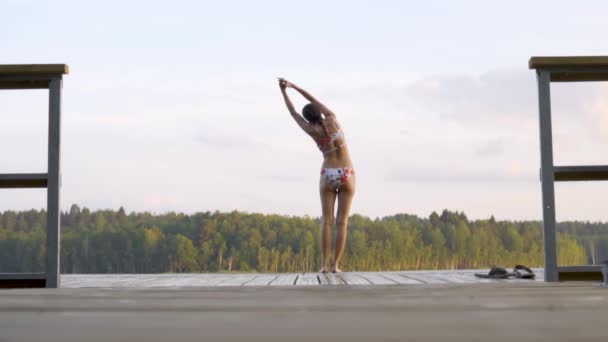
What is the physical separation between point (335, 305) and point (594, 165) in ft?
7.58

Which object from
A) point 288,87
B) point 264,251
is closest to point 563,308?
point 288,87

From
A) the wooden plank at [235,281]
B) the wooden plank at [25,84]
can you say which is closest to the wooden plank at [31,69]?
the wooden plank at [25,84]

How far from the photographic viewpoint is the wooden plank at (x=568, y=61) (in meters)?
2.75

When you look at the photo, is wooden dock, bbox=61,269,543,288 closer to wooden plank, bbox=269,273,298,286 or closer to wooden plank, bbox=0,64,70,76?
wooden plank, bbox=269,273,298,286

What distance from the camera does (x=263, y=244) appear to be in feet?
18.2

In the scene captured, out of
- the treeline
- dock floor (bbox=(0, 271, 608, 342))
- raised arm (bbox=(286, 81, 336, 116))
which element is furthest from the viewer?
the treeline

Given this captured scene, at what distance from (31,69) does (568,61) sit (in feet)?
7.21

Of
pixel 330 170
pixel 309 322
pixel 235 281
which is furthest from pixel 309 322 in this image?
pixel 330 170

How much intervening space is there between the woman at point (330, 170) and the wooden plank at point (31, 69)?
1864 millimetres

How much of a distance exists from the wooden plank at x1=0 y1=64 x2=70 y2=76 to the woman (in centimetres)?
186

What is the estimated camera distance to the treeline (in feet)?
17.8

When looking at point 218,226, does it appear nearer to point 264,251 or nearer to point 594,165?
point 264,251

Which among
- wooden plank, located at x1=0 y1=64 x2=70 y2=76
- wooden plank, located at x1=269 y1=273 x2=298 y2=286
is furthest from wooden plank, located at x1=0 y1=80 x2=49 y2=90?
wooden plank, located at x1=269 y1=273 x2=298 y2=286

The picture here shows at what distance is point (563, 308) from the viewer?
597 mm
